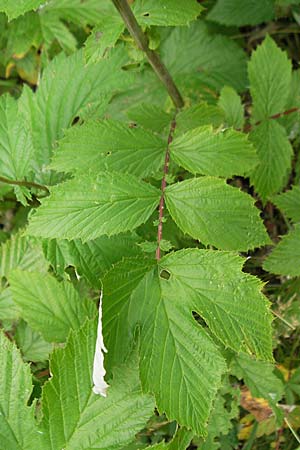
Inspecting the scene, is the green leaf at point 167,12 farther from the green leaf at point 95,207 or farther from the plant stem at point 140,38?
the green leaf at point 95,207

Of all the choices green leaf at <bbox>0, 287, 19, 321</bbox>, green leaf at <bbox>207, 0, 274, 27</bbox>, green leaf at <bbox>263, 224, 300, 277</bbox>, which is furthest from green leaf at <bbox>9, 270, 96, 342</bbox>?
green leaf at <bbox>207, 0, 274, 27</bbox>

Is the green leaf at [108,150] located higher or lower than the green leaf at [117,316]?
higher

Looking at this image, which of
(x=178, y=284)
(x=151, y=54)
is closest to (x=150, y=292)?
(x=178, y=284)

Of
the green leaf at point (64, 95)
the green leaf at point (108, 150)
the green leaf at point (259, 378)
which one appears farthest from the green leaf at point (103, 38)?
the green leaf at point (259, 378)

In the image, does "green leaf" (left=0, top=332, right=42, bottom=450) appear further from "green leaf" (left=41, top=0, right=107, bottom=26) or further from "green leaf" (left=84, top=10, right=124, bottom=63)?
"green leaf" (left=41, top=0, right=107, bottom=26)

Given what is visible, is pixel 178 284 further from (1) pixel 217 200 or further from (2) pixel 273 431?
(2) pixel 273 431

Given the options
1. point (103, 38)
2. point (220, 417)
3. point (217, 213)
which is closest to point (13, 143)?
point (103, 38)

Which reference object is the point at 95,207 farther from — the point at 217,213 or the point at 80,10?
the point at 80,10
